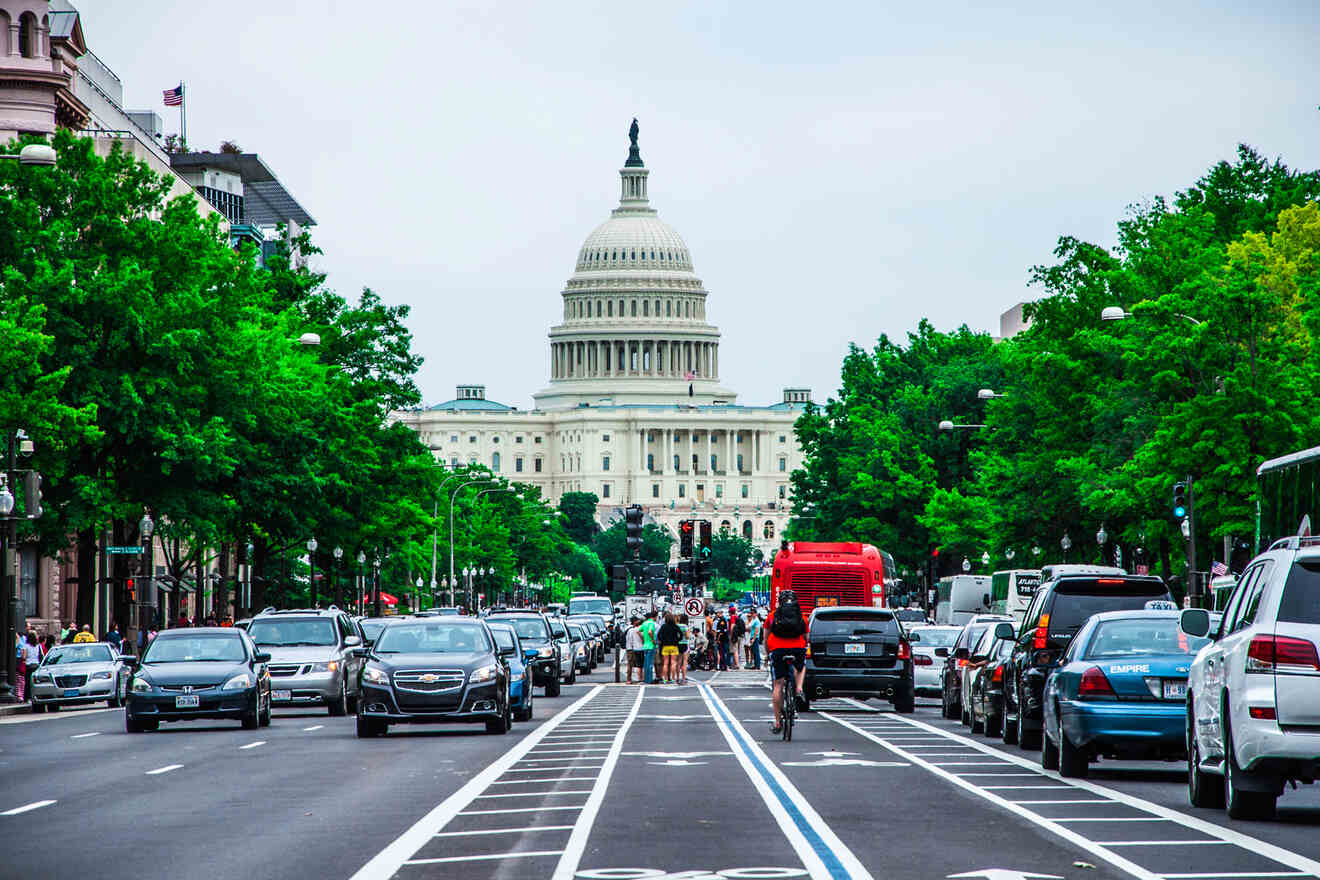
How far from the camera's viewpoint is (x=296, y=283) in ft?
228

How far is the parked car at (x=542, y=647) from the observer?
45.8m

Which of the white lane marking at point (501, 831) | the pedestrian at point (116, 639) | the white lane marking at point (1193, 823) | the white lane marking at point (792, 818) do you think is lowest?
the white lane marking at point (1193, 823)

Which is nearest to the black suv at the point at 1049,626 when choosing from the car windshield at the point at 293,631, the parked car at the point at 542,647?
the car windshield at the point at 293,631

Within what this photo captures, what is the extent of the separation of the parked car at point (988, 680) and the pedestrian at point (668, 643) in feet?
73.1

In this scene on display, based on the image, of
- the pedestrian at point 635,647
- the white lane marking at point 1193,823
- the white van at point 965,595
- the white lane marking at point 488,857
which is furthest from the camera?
the white van at point 965,595

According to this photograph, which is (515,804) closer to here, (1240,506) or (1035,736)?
(1035,736)

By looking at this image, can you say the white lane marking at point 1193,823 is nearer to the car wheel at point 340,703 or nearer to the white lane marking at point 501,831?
the white lane marking at point 501,831

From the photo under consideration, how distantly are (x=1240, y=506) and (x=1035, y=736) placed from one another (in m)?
28.1

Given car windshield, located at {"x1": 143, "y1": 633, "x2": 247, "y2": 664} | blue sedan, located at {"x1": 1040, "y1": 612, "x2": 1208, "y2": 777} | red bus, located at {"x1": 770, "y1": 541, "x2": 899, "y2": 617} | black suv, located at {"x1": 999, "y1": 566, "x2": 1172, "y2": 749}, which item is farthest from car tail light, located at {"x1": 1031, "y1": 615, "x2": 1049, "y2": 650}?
red bus, located at {"x1": 770, "y1": 541, "x2": 899, "y2": 617}

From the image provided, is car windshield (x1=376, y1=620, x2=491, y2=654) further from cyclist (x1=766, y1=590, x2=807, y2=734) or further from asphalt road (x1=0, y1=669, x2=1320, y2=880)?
cyclist (x1=766, y1=590, x2=807, y2=734)

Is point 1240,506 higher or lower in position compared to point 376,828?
higher

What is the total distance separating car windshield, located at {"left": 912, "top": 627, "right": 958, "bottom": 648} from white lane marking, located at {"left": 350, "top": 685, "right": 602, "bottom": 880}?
1990 centimetres

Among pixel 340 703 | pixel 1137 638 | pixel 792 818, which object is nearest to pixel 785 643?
pixel 1137 638

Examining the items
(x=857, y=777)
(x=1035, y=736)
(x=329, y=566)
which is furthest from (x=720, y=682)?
(x=857, y=777)
